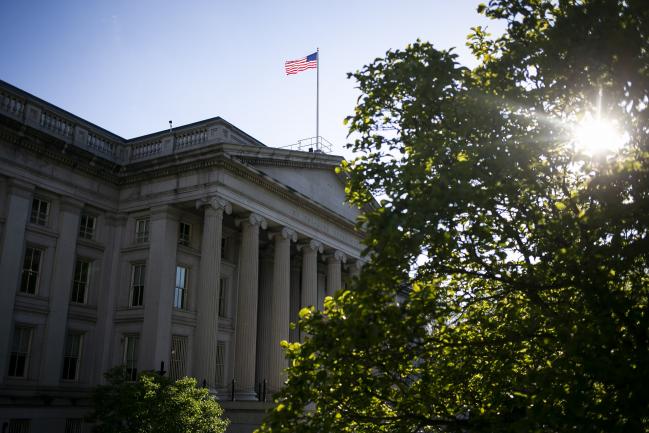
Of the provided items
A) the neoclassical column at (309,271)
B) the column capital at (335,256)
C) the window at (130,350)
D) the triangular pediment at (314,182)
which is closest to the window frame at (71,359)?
the window at (130,350)

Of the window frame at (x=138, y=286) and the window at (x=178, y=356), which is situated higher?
the window frame at (x=138, y=286)

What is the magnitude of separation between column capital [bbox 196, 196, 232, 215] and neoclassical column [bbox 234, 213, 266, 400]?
2.52m

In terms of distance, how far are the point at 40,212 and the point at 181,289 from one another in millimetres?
7780

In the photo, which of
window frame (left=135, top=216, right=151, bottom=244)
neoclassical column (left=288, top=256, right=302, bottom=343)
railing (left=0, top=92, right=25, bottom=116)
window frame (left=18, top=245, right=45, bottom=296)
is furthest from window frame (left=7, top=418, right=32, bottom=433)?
neoclassical column (left=288, top=256, right=302, bottom=343)

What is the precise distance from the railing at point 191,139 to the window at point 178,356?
9.79 metres

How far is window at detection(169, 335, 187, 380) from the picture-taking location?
3028cm

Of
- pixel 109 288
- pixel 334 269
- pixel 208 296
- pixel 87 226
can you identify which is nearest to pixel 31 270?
pixel 87 226

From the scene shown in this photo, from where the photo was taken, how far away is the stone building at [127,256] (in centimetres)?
2711

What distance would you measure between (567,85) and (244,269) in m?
23.6

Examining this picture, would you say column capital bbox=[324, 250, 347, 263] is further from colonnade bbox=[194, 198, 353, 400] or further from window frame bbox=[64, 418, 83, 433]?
window frame bbox=[64, 418, 83, 433]

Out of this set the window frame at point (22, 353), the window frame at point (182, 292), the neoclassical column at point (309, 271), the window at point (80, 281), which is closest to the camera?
the window frame at point (22, 353)

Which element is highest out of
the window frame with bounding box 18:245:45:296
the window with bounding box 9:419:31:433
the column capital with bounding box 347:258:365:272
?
the column capital with bounding box 347:258:365:272

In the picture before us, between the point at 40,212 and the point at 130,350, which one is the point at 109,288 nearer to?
the point at 130,350

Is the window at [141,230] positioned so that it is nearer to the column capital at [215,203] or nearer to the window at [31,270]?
the column capital at [215,203]
